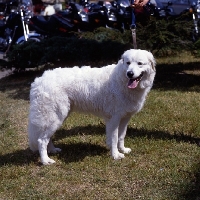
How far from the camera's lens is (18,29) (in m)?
14.7

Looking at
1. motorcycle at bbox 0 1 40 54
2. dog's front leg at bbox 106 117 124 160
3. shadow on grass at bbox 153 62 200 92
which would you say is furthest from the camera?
motorcycle at bbox 0 1 40 54

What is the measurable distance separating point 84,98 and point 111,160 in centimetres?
82

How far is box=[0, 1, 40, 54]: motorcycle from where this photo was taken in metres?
14.0

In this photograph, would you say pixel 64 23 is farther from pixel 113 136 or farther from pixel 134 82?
pixel 134 82

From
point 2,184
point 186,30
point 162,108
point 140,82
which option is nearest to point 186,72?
point 186,30

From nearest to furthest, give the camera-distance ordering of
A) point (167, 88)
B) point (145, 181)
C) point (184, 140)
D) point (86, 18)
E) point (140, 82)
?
point (145, 181), point (140, 82), point (184, 140), point (167, 88), point (86, 18)

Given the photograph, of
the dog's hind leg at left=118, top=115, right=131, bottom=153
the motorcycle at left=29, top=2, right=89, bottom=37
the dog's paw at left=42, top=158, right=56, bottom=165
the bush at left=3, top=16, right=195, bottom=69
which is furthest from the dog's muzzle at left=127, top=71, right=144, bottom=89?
the motorcycle at left=29, top=2, right=89, bottom=37

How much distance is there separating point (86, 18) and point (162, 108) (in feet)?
23.1

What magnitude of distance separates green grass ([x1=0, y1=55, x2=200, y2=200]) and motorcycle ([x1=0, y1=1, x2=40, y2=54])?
6563 millimetres

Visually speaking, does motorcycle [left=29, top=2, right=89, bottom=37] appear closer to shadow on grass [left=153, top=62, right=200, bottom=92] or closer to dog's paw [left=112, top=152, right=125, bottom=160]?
shadow on grass [left=153, top=62, right=200, bottom=92]

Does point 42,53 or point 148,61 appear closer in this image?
point 148,61

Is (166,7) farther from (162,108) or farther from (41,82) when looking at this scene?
(41,82)

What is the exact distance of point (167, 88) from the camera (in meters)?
8.96

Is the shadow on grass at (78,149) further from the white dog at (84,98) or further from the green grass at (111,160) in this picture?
the white dog at (84,98)
